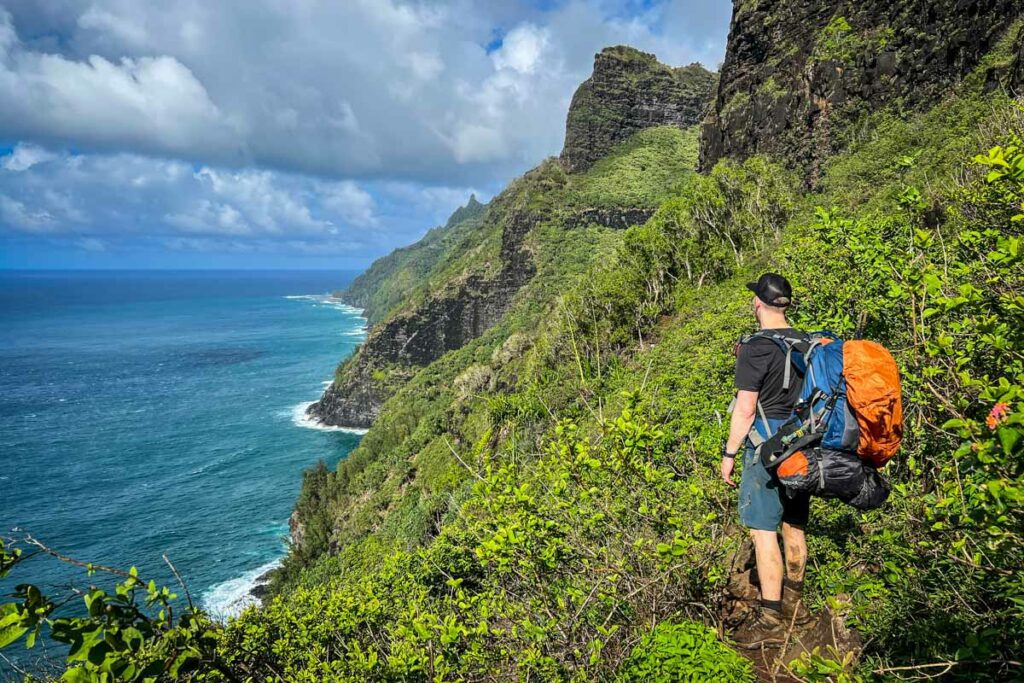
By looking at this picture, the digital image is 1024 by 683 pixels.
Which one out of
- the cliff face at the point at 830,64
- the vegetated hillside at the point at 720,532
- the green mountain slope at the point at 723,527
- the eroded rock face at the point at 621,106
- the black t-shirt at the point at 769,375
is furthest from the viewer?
the eroded rock face at the point at 621,106

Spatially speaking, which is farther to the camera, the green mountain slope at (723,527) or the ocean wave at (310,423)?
the ocean wave at (310,423)

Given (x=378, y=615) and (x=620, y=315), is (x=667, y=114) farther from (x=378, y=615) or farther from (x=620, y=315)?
(x=378, y=615)

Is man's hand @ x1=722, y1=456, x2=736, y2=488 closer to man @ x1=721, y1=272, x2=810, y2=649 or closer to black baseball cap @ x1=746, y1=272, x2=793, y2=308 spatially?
man @ x1=721, y1=272, x2=810, y2=649

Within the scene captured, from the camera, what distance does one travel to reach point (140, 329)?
178875 mm

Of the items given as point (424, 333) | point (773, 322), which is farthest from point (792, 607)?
point (424, 333)

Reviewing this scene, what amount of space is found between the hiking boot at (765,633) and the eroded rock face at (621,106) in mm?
111843

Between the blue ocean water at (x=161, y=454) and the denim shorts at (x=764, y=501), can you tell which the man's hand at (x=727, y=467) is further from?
the blue ocean water at (x=161, y=454)

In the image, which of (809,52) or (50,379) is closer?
(809,52)

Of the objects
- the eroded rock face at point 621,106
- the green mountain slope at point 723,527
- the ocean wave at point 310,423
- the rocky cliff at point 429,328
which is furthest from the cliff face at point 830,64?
the ocean wave at point 310,423

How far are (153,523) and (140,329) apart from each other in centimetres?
15755

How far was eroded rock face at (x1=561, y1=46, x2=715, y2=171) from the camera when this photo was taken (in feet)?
358

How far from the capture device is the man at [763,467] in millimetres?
4145

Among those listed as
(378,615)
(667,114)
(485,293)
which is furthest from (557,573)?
(667,114)

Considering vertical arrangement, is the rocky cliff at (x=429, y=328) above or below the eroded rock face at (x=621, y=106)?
below
